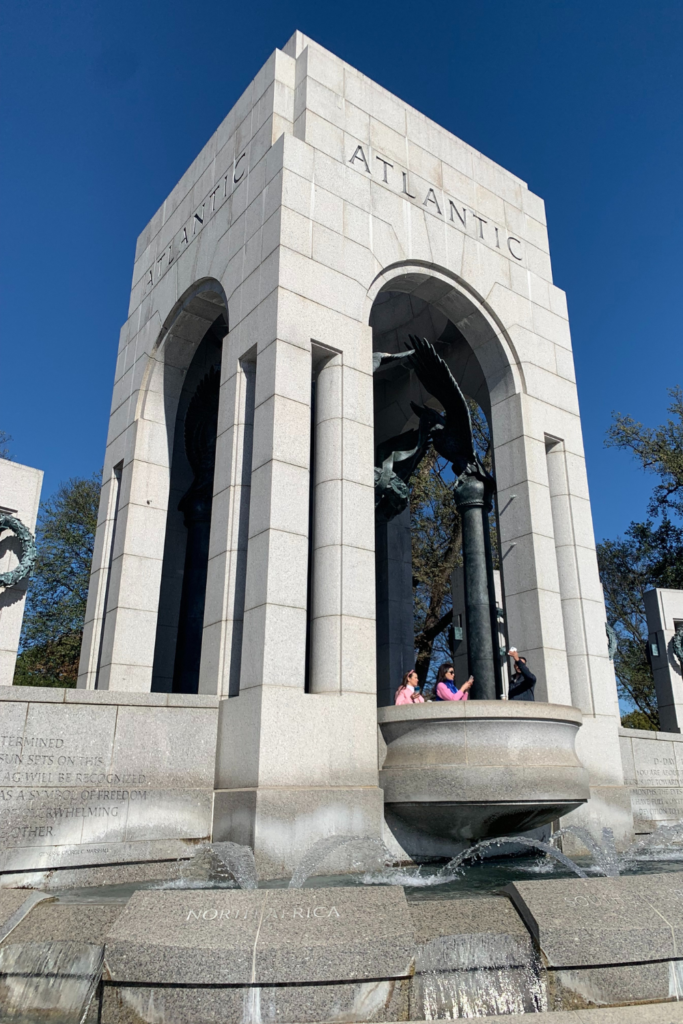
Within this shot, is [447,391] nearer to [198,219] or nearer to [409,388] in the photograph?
[409,388]

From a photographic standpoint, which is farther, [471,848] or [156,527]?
[156,527]

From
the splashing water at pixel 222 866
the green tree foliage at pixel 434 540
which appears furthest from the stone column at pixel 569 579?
the green tree foliage at pixel 434 540

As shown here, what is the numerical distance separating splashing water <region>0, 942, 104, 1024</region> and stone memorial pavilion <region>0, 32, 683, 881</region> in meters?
3.59

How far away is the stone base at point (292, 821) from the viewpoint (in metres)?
8.85

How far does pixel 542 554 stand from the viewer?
13609 millimetres

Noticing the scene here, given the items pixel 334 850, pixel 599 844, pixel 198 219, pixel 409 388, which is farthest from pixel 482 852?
pixel 198 219

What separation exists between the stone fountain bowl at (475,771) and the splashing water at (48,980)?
5.39 metres

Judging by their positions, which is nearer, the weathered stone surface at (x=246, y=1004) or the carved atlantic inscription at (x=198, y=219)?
the weathered stone surface at (x=246, y=1004)

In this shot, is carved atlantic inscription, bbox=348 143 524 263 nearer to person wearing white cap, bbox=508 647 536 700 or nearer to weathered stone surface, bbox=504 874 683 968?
person wearing white cap, bbox=508 647 536 700

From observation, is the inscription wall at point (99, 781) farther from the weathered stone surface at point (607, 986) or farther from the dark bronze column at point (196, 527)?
the weathered stone surface at point (607, 986)

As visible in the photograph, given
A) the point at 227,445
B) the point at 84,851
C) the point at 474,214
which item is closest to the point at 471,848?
the point at 84,851

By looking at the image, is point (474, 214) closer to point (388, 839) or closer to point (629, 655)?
point (388, 839)

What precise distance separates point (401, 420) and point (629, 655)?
2818 cm

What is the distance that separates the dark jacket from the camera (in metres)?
11.6
